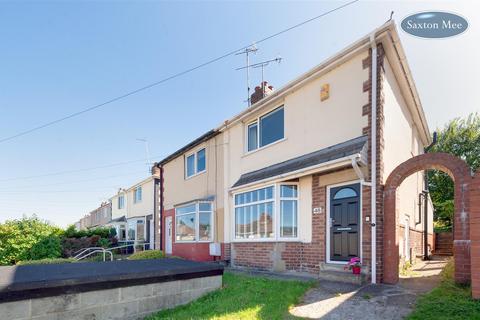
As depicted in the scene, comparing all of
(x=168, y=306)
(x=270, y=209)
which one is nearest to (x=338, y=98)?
(x=270, y=209)

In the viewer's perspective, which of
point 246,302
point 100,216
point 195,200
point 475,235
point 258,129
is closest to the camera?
point 475,235

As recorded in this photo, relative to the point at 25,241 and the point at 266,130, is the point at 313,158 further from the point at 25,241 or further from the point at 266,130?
the point at 25,241

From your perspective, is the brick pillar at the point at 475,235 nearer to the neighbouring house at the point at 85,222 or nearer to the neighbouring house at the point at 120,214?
the neighbouring house at the point at 120,214

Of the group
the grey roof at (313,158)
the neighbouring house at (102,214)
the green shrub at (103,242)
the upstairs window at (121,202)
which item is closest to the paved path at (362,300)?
the grey roof at (313,158)

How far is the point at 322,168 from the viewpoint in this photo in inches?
337

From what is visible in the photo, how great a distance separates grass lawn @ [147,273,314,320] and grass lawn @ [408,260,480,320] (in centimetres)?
215

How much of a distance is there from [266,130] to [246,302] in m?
6.90

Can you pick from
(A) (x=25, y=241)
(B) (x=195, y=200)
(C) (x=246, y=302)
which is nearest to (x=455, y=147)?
(B) (x=195, y=200)

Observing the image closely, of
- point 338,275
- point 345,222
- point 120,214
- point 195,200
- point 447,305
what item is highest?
point 195,200

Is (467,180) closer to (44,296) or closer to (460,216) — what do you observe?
(460,216)

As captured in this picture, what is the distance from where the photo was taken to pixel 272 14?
9742 millimetres

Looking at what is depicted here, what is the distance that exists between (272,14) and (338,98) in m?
3.21

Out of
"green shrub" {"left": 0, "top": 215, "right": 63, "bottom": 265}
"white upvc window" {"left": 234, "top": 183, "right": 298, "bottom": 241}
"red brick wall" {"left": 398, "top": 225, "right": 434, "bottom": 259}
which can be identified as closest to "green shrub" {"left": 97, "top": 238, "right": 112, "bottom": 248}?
"green shrub" {"left": 0, "top": 215, "right": 63, "bottom": 265}

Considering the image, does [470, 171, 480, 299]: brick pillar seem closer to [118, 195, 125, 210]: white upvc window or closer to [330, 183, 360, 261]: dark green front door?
[330, 183, 360, 261]: dark green front door
